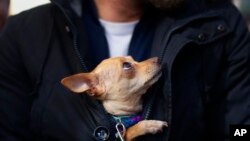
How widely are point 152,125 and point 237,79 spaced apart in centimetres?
46

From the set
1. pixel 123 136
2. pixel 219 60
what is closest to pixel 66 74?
pixel 123 136

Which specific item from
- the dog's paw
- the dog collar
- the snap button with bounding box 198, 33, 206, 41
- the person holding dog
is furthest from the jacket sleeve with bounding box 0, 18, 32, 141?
the snap button with bounding box 198, 33, 206, 41

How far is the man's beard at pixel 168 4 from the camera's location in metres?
1.94

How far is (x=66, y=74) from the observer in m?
1.86

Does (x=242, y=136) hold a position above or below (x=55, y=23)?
below

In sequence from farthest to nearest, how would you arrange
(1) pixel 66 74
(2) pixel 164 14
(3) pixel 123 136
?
(2) pixel 164 14
(1) pixel 66 74
(3) pixel 123 136

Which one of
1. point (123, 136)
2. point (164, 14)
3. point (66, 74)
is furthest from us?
point (164, 14)

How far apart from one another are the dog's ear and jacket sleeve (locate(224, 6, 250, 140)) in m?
0.57

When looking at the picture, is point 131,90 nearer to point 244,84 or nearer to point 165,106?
point 165,106

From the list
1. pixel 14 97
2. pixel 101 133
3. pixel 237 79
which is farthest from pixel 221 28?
pixel 14 97

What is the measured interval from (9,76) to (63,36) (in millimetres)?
268

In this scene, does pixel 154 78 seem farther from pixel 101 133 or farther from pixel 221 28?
pixel 221 28

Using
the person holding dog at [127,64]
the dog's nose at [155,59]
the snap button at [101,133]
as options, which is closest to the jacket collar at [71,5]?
the person holding dog at [127,64]

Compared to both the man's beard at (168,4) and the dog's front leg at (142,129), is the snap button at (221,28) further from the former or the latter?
the dog's front leg at (142,129)
